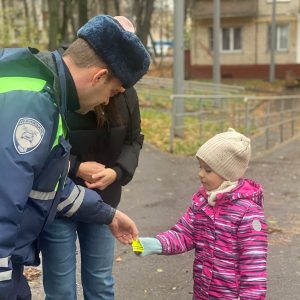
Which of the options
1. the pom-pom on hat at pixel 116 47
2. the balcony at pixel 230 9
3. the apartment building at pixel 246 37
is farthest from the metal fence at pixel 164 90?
the pom-pom on hat at pixel 116 47

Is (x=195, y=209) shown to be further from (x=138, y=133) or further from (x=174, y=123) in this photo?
(x=174, y=123)

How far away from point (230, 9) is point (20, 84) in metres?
29.9

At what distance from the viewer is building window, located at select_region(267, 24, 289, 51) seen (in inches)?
1172

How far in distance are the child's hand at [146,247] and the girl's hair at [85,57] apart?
2.93 feet

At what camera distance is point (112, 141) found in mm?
2553

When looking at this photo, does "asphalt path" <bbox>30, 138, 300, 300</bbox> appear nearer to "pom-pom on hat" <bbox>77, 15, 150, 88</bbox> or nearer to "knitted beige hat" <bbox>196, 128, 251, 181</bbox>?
"knitted beige hat" <bbox>196, 128, 251, 181</bbox>

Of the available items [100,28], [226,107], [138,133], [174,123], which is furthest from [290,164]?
[100,28]

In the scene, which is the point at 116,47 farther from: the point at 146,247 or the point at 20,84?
the point at 146,247

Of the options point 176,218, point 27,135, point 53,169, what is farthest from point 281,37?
point 27,135

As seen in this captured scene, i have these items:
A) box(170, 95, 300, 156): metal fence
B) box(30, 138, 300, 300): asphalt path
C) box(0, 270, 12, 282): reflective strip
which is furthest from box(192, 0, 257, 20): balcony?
box(0, 270, 12, 282): reflective strip

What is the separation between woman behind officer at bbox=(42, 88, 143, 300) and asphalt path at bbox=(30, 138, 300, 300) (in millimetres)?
1063

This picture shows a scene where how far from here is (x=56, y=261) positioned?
2520 mm

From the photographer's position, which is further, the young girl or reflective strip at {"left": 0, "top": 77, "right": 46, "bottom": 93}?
the young girl

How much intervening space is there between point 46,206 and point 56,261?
0.83 meters
